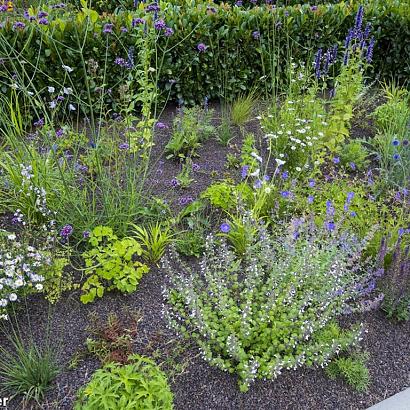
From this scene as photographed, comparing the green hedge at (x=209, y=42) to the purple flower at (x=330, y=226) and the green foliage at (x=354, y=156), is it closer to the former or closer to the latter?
the green foliage at (x=354, y=156)

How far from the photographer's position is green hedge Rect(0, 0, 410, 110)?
4.74 meters

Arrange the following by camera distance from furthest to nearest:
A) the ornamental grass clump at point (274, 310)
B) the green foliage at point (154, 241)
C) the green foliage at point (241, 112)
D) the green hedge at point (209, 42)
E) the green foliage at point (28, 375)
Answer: the green foliage at point (241, 112) → the green hedge at point (209, 42) → the green foliage at point (154, 241) → the ornamental grass clump at point (274, 310) → the green foliage at point (28, 375)

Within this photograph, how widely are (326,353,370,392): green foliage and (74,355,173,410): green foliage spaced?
104cm

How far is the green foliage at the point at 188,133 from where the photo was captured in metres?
4.38

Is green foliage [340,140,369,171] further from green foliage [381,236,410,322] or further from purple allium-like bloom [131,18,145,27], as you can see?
purple allium-like bloom [131,18,145,27]

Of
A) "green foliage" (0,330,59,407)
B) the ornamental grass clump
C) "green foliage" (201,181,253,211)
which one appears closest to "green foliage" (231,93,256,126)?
"green foliage" (201,181,253,211)

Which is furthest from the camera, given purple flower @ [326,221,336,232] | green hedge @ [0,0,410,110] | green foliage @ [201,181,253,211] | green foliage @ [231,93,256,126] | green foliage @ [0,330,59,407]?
green foliage @ [231,93,256,126]

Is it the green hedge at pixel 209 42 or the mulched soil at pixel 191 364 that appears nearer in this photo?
the mulched soil at pixel 191 364

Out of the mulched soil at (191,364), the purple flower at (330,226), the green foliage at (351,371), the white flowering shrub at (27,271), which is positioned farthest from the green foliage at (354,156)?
the white flowering shrub at (27,271)

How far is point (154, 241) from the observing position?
324 cm

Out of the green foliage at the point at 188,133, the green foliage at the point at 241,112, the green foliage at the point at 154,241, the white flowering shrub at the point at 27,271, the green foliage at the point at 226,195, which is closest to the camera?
the white flowering shrub at the point at 27,271

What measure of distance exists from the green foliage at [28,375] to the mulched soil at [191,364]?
0.17 feet

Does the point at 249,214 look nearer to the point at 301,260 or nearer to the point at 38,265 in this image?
the point at 301,260

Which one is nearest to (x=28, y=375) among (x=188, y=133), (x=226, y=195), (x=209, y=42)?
(x=226, y=195)
